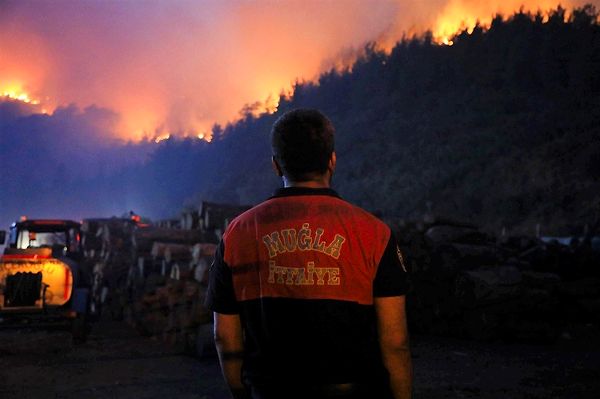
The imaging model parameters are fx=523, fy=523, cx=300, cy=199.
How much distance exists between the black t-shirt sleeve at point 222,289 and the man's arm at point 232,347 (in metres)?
0.03

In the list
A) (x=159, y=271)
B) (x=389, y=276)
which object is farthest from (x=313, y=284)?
(x=159, y=271)

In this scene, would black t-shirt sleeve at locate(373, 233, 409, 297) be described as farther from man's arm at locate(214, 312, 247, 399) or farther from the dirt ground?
the dirt ground

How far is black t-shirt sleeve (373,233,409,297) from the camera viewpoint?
2.00 m

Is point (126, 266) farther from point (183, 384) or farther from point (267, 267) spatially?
point (267, 267)

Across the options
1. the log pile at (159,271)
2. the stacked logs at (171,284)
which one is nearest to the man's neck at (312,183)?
the log pile at (159,271)

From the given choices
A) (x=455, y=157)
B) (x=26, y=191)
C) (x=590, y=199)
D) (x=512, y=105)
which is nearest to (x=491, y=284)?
(x=590, y=199)

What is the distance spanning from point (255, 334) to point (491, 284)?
8.93 meters

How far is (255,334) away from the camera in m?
2.02

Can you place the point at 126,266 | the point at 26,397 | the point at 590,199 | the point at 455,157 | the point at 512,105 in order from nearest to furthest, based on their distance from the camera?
the point at 26,397 < the point at 126,266 < the point at 590,199 < the point at 455,157 < the point at 512,105

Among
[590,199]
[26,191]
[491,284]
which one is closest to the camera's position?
[491,284]

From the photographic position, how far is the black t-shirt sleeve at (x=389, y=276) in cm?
200

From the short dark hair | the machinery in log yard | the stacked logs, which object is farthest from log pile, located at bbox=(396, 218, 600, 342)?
the short dark hair

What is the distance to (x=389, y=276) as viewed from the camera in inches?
78.7

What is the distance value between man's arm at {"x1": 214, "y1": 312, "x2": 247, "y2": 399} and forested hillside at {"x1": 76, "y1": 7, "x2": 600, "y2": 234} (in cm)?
2640
